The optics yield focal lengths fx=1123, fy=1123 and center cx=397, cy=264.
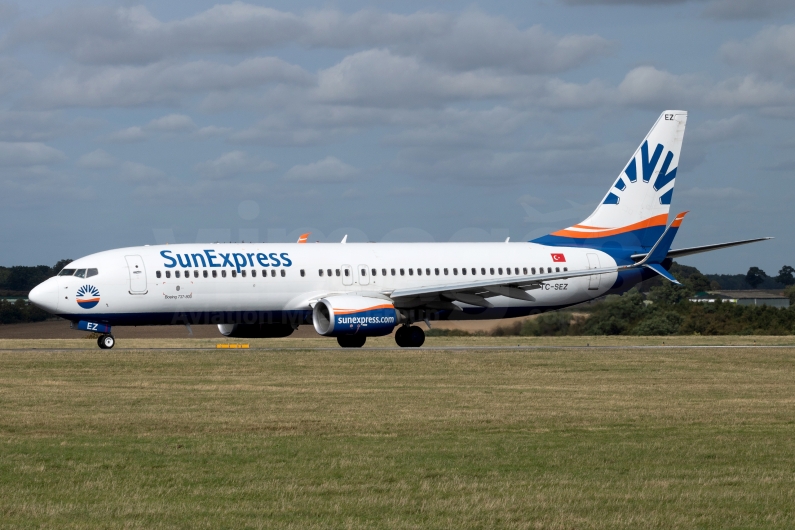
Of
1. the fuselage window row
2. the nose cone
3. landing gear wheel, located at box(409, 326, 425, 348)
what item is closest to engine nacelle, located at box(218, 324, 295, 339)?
the fuselage window row

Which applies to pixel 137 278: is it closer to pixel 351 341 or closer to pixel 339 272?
pixel 339 272

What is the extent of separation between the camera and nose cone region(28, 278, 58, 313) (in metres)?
37.0

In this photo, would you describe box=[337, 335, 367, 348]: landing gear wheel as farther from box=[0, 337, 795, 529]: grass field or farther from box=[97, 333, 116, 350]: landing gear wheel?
box=[0, 337, 795, 529]: grass field

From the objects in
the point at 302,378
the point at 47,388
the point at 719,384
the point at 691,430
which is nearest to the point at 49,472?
the point at 691,430

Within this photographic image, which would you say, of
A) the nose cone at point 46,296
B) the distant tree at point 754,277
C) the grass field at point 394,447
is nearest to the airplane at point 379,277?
the nose cone at point 46,296

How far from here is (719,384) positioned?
26.8 metres

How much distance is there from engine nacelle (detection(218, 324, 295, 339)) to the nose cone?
7020 mm

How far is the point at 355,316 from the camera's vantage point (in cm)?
3788

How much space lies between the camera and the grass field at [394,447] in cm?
1168

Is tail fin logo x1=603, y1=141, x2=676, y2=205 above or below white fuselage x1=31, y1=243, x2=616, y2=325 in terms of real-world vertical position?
above

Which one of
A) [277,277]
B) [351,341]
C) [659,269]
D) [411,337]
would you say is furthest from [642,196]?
[277,277]

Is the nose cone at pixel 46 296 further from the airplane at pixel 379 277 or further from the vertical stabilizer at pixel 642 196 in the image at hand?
the vertical stabilizer at pixel 642 196

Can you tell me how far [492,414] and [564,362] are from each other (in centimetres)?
1317

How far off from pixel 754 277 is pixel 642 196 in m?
99.9
